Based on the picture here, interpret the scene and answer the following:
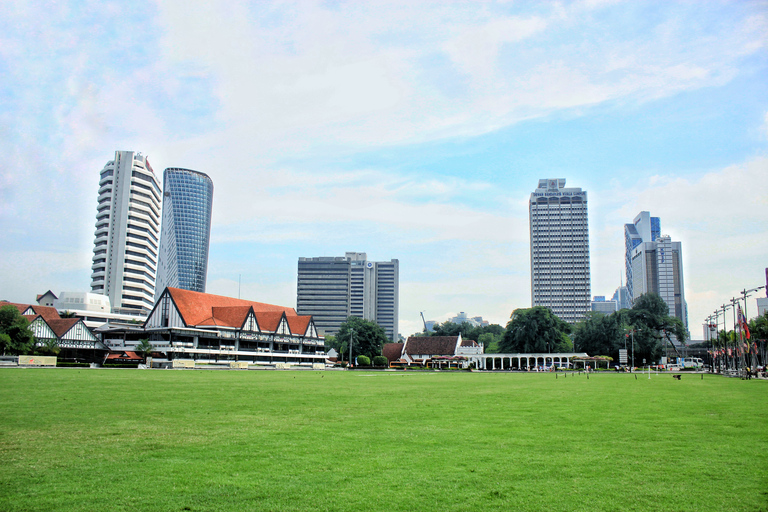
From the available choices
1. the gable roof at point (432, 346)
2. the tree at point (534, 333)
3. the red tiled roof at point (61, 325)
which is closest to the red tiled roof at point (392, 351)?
the gable roof at point (432, 346)

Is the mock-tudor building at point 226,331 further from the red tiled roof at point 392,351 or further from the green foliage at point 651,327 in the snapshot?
the green foliage at point 651,327

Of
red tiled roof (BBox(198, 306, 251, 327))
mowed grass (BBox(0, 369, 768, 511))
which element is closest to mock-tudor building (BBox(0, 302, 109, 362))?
red tiled roof (BBox(198, 306, 251, 327))

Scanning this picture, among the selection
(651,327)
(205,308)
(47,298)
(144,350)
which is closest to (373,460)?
(144,350)

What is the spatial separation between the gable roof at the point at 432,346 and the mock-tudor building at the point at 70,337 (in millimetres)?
61034

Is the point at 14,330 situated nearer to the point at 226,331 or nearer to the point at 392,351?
the point at 226,331

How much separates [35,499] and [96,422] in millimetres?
6707

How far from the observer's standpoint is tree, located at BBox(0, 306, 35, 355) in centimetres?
6053

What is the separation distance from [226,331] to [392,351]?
4454 cm

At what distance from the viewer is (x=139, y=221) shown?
144500 millimetres

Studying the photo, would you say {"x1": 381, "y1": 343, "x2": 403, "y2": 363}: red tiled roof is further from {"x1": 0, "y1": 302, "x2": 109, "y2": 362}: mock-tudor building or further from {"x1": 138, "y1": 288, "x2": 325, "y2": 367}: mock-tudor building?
{"x1": 0, "y1": 302, "x2": 109, "y2": 362}: mock-tudor building

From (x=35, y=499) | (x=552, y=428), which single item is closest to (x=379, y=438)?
(x=552, y=428)

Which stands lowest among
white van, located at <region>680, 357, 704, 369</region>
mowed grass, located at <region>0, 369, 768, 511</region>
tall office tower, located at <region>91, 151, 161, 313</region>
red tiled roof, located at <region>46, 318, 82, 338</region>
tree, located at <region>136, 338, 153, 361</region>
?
white van, located at <region>680, 357, 704, 369</region>

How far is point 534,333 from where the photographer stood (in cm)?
10875

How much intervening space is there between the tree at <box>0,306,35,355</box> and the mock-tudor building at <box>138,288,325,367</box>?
78.2 feet
